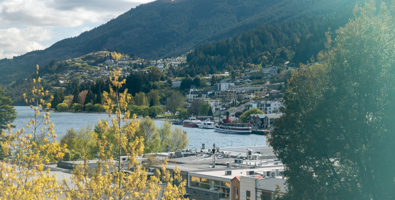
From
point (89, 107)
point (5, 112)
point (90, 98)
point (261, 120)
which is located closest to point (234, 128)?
point (261, 120)

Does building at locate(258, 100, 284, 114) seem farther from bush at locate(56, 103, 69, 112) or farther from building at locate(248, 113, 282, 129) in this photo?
bush at locate(56, 103, 69, 112)

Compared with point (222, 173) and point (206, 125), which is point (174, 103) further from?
point (222, 173)

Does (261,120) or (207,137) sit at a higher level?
(261,120)

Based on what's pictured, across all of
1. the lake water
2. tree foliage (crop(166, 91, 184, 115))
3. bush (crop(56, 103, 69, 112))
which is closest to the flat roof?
the lake water

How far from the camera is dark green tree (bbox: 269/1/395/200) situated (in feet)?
51.0

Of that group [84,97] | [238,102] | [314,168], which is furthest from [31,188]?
[84,97]

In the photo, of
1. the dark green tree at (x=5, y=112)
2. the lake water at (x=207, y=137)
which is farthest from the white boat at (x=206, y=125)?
the dark green tree at (x=5, y=112)

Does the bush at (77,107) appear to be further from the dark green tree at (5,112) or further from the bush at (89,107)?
the dark green tree at (5,112)

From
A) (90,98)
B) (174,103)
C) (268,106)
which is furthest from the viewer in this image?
(90,98)

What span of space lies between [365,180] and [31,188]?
1109 centimetres

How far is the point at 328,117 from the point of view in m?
16.7

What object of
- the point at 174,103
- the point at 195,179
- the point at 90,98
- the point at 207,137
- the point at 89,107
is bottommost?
the point at 207,137

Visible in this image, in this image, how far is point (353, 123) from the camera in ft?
51.8

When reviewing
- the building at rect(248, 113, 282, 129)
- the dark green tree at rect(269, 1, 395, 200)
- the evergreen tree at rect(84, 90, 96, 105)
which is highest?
the evergreen tree at rect(84, 90, 96, 105)
